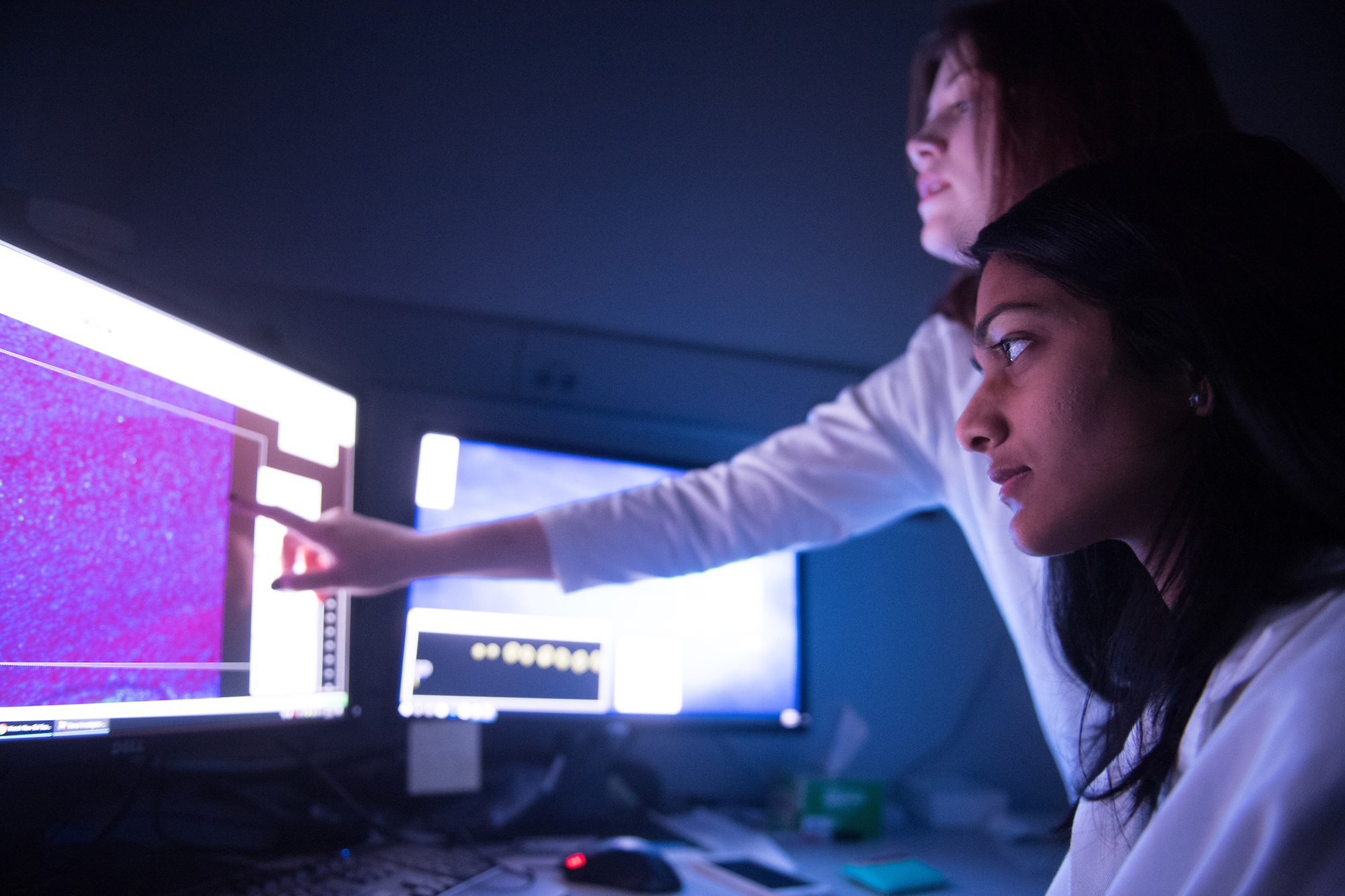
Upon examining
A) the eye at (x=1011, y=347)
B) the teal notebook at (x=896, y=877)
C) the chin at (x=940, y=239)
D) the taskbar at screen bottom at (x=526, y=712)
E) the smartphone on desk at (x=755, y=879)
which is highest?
the chin at (x=940, y=239)

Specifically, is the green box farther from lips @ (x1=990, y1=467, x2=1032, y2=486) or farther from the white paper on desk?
lips @ (x1=990, y1=467, x2=1032, y2=486)

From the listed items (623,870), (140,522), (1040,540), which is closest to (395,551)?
(140,522)

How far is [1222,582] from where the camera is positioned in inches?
23.1

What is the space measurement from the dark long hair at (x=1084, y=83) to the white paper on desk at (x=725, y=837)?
792 mm

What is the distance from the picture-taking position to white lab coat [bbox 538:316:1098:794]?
946 millimetres

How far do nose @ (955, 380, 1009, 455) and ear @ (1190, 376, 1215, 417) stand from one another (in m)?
0.13

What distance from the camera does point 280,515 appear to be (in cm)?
83

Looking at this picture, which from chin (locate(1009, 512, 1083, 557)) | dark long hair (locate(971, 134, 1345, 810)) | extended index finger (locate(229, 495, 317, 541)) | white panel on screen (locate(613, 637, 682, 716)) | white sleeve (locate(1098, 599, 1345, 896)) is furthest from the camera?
white panel on screen (locate(613, 637, 682, 716))

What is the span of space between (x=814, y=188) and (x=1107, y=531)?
940mm

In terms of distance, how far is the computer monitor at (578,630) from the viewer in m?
1.09

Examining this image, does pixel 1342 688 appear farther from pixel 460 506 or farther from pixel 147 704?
pixel 460 506

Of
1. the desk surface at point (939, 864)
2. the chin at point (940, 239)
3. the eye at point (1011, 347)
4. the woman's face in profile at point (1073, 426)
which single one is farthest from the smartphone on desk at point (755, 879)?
the chin at point (940, 239)

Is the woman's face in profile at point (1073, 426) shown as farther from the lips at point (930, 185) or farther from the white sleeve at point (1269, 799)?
the lips at point (930, 185)

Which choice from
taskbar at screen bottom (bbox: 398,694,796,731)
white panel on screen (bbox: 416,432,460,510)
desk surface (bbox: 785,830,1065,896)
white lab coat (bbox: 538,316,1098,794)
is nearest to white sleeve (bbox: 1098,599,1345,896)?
white lab coat (bbox: 538,316,1098,794)
